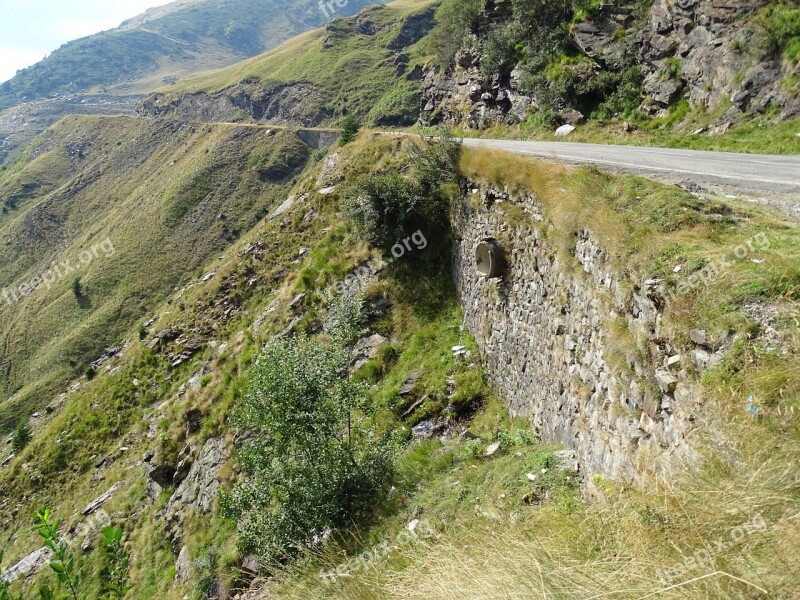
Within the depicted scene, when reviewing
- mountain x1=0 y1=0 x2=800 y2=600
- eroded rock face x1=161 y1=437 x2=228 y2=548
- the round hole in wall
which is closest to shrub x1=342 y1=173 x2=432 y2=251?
mountain x1=0 y1=0 x2=800 y2=600

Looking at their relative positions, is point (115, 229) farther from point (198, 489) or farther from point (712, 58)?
point (712, 58)

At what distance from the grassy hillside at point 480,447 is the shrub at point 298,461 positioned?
50 centimetres

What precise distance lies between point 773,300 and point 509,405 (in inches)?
268

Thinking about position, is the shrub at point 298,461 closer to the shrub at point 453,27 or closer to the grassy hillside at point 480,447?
the grassy hillside at point 480,447

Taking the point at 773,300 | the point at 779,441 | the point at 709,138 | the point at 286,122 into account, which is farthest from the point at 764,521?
the point at 286,122

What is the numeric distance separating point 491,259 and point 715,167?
523 cm

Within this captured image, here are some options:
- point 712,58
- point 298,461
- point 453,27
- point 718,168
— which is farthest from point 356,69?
point 298,461

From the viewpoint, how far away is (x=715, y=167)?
10.1m

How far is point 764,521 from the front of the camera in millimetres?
2770

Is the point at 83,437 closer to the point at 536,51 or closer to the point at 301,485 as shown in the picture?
the point at 301,485

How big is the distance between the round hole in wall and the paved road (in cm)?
327

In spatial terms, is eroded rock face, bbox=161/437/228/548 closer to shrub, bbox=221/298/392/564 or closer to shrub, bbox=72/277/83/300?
shrub, bbox=221/298/392/564

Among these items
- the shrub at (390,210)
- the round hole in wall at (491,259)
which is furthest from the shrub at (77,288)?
the round hole in wall at (491,259)

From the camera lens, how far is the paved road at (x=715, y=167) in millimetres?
8129
